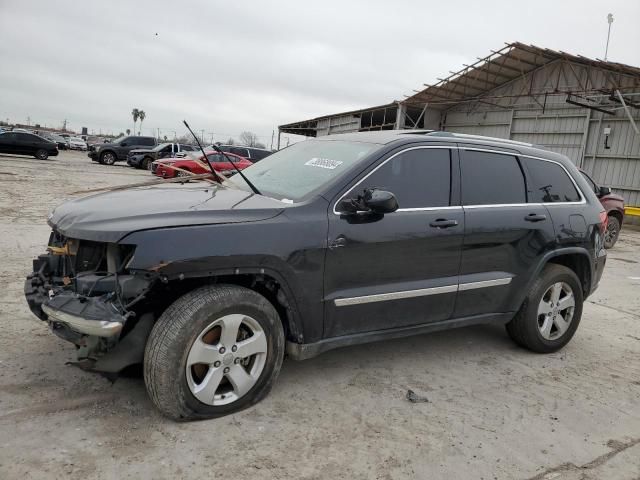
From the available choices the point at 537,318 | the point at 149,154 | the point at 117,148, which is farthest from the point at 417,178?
the point at 117,148

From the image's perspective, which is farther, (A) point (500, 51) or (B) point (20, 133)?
(B) point (20, 133)

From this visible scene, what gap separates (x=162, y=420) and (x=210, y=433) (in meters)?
0.31

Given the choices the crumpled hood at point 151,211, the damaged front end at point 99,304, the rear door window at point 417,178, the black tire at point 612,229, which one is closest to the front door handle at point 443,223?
the rear door window at point 417,178

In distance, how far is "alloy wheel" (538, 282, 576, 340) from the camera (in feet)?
14.8

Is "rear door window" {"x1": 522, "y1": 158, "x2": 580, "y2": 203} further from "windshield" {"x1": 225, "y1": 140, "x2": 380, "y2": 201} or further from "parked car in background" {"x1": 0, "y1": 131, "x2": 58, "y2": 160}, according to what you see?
"parked car in background" {"x1": 0, "y1": 131, "x2": 58, "y2": 160}

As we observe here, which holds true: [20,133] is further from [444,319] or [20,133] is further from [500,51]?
[444,319]

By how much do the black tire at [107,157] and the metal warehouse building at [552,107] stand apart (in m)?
15.3

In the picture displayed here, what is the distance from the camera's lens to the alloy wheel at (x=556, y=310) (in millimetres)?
4520

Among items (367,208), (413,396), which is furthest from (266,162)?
(413,396)

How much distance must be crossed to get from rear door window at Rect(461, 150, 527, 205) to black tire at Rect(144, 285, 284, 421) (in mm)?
1938

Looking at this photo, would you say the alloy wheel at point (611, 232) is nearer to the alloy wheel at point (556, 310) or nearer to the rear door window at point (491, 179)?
the alloy wheel at point (556, 310)

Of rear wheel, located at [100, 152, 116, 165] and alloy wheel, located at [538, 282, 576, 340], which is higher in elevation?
rear wheel, located at [100, 152, 116, 165]

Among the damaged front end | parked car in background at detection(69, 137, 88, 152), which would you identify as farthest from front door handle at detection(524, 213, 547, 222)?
parked car in background at detection(69, 137, 88, 152)

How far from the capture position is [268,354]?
A: 3178mm
